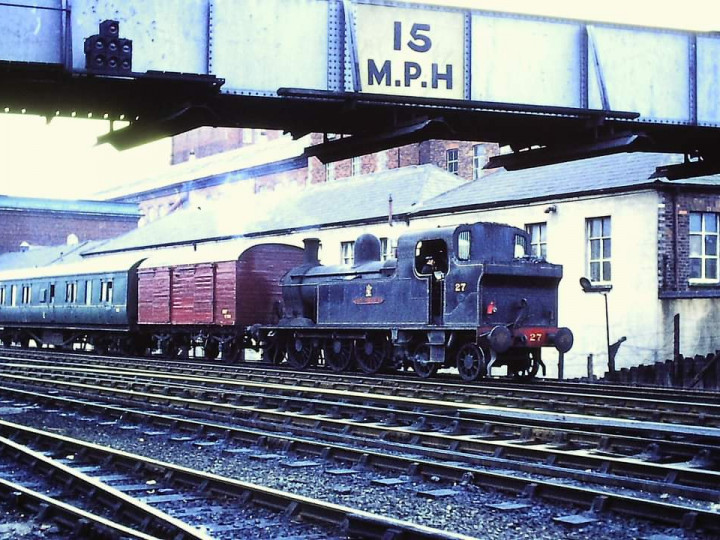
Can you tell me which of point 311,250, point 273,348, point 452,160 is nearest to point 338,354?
point 273,348

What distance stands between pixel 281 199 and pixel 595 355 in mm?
20614

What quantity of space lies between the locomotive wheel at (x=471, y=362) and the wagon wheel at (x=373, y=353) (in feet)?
6.75

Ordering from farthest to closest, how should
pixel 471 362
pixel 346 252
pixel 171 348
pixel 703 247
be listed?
1. pixel 346 252
2. pixel 171 348
3. pixel 703 247
4. pixel 471 362

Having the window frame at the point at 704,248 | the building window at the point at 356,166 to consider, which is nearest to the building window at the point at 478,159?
the building window at the point at 356,166

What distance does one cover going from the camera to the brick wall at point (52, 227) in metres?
63.5

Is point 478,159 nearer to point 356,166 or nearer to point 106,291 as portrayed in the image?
point 356,166

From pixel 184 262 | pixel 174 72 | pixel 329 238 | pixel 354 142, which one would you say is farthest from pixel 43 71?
pixel 329 238

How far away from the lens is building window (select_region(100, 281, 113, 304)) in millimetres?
29141

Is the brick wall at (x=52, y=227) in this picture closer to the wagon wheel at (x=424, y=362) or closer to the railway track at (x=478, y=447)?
the wagon wheel at (x=424, y=362)

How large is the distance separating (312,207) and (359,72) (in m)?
24.3

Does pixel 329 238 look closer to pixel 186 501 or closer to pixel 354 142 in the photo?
pixel 354 142

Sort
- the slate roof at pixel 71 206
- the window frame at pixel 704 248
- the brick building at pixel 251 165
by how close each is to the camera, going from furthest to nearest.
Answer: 1. the slate roof at pixel 71 206
2. the brick building at pixel 251 165
3. the window frame at pixel 704 248

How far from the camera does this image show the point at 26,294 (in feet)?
117

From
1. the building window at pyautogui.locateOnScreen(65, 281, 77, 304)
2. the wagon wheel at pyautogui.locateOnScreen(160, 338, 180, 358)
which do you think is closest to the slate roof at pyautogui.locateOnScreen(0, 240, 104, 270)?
the building window at pyautogui.locateOnScreen(65, 281, 77, 304)
